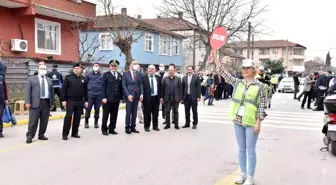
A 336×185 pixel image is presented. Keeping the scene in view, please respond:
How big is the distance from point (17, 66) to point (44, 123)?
9060mm

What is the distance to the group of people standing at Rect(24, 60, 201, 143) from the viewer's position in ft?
27.9

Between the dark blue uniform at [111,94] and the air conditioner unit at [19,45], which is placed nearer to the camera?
the dark blue uniform at [111,94]

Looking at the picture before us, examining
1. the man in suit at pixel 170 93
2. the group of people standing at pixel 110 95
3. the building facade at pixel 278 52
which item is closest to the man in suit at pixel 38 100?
the group of people standing at pixel 110 95

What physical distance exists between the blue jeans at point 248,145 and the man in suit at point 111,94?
490cm

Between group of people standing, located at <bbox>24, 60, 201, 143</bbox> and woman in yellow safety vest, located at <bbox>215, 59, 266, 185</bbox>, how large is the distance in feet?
15.7

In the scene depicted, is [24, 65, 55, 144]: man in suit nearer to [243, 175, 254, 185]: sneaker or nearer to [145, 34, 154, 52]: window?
[243, 175, 254, 185]: sneaker

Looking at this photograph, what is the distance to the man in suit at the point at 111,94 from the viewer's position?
944 centimetres

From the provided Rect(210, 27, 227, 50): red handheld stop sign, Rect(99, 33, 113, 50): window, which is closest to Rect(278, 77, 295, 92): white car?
Rect(99, 33, 113, 50): window

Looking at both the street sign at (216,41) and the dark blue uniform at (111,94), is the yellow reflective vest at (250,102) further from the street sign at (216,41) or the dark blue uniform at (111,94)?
the dark blue uniform at (111,94)

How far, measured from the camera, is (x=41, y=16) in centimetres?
1944

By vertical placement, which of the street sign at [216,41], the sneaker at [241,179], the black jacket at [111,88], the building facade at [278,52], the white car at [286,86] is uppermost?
the building facade at [278,52]

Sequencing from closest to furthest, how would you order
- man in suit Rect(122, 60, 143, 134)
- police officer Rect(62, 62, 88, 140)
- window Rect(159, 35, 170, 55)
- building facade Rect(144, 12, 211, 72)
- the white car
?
police officer Rect(62, 62, 88, 140) → man in suit Rect(122, 60, 143, 134) → the white car → building facade Rect(144, 12, 211, 72) → window Rect(159, 35, 170, 55)

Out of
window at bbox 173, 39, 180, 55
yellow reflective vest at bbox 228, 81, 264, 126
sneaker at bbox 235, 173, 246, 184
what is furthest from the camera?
window at bbox 173, 39, 180, 55

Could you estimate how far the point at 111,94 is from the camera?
9.45 metres
